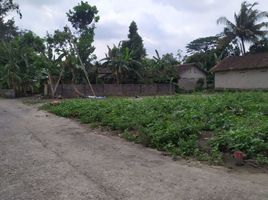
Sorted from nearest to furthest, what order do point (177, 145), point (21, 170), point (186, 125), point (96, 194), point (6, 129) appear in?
point (96, 194) < point (21, 170) < point (177, 145) < point (186, 125) < point (6, 129)

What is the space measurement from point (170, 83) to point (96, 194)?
29.5m

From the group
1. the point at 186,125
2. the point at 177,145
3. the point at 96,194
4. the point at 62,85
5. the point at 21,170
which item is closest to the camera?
the point at 96,194

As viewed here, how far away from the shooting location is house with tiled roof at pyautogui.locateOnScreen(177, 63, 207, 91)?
3886 cm

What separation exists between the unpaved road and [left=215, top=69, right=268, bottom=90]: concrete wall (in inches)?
951

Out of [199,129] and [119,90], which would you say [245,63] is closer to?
[119,90]

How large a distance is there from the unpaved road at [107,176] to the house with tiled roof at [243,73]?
24195 mm

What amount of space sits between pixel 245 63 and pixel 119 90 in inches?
450

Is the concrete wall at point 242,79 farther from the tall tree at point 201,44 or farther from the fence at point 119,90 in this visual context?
the tall tree at point 201,44

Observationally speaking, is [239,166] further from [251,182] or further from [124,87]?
[124,87]

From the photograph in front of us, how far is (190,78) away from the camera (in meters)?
39.6

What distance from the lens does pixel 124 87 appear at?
31.0 meters

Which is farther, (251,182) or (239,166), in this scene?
(239,166)

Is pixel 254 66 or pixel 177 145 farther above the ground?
pixel 254 66

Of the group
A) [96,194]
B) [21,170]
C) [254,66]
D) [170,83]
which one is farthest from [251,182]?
[170,83]
